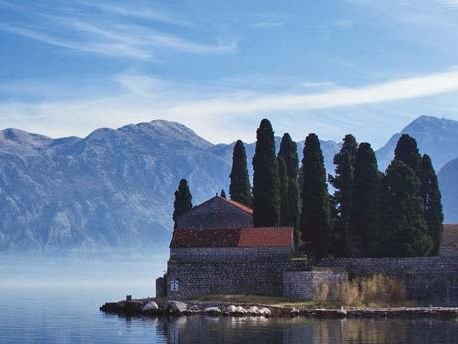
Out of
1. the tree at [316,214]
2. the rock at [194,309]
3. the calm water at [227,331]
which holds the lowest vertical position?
the calm water at [227,331]

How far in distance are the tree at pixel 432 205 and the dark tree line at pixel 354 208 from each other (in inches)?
3.5

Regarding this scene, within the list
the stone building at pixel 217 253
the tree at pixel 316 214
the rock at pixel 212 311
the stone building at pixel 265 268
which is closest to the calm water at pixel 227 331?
the rock at pixel 212 311

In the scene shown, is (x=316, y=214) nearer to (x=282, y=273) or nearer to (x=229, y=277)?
(x=282, y=273)

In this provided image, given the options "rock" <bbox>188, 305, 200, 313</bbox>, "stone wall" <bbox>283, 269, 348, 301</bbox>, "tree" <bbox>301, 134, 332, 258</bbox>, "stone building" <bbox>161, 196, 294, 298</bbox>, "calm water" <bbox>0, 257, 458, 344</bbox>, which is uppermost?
"tree" <bbox>301, 134, 332, 258</bbox>

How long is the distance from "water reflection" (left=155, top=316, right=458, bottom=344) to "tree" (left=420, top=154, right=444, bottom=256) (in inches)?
736

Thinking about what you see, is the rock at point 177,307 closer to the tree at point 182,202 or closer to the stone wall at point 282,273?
the stone wall at point 282,273

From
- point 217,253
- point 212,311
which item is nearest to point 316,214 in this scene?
point 217,253

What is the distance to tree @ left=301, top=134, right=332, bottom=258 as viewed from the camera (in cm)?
8388

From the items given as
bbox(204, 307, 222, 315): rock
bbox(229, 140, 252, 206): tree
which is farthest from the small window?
bbox(229, 140, 252, 206): tree

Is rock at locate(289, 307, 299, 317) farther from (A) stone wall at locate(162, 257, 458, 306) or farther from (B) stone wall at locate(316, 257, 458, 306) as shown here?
(B) stone wall at locate(316, 257, 458, 306)

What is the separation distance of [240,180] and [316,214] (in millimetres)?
17651

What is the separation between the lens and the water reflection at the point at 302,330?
2283 inches

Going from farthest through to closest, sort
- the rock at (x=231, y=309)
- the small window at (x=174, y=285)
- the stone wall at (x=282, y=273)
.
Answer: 1. the small window at (x=174, y=285)
2. the stone wall at (x=282, y=273)
3. the rock at (x=231, y=309)

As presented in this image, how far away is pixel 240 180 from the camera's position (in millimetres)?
100188
